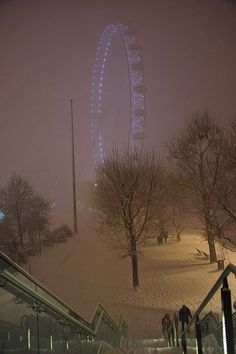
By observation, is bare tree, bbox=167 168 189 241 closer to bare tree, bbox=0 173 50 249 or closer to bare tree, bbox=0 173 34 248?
bare tree, bbox=0 173 50 249

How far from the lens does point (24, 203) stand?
30609mm

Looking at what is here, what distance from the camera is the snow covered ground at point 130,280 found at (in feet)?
43.8

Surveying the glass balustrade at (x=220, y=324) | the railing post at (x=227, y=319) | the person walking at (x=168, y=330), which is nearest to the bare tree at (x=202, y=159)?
the person walking at (x=168, y=330)

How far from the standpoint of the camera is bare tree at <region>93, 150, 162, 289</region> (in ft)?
59.3

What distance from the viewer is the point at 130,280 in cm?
1767

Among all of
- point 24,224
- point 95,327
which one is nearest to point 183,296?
point 95,327

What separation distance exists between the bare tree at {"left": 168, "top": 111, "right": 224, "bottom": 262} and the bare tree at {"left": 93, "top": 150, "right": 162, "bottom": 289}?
167 centimetres

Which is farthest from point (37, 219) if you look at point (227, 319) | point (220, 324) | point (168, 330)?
point (227, 319)

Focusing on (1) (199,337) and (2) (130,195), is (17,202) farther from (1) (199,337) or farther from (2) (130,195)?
(1) (199,337)

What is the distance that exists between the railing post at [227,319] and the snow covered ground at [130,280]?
8247mm

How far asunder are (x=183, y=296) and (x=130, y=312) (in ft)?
7.91

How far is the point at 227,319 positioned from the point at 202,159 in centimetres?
1757

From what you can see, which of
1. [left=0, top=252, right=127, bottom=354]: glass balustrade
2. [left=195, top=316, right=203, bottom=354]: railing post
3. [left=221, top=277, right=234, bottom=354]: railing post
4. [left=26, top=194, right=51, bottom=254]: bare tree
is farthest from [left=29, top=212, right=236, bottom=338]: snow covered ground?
[left=221, top=277, right=234, bottom=354]: railing post

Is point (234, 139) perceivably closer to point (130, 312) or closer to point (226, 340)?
point (130, 312)
